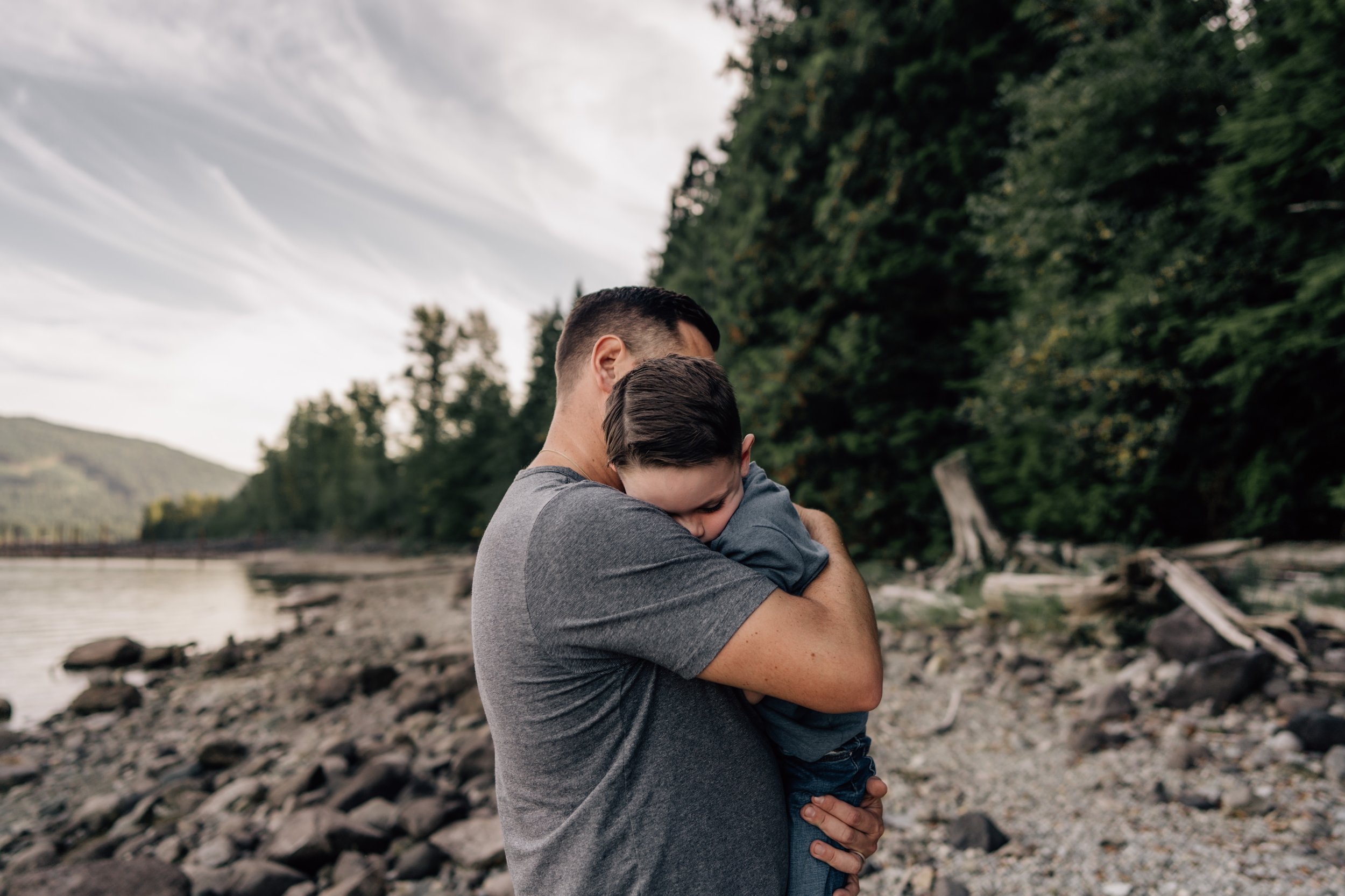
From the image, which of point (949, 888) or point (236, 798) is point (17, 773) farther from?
point (949, 888)

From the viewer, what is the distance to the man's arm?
121 cm

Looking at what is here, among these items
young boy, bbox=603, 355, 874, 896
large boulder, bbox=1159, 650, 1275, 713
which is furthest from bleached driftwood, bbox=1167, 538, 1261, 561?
young boy, bbox=603, 355, 874, 896

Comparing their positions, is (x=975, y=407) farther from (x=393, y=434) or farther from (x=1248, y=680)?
(x=393, y=434)

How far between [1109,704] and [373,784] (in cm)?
589

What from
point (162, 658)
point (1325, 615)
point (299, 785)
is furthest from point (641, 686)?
point (162, 658)

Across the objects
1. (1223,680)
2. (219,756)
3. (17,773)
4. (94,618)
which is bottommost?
(94,618)

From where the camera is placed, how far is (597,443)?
66.9 inches

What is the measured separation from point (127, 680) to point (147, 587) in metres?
25.2

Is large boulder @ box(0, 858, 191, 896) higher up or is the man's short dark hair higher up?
the man's short dark hair

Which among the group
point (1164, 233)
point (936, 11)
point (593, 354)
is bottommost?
point (593, 354)

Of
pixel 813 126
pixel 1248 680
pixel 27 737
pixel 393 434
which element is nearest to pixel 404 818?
pixel 1248 680

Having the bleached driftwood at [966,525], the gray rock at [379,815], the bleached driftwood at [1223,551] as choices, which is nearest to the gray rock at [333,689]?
the gray rock at [379,815]

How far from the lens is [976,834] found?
4016mm

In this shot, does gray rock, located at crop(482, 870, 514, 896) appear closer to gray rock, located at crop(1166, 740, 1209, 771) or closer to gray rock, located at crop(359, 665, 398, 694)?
gray rock, located at crop(1166, 740, 1209, 771)
